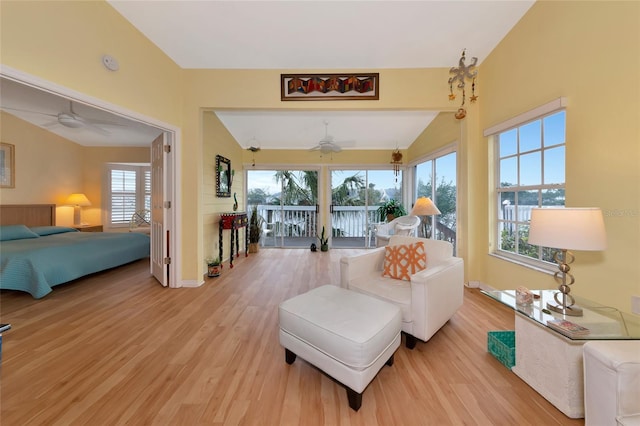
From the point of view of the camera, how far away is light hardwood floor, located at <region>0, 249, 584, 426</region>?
1.19m

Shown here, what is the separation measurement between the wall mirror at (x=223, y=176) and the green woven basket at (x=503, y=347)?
4052mm

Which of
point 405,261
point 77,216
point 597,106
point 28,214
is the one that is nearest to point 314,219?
point 405,261

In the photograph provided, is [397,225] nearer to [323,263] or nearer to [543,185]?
[323,263]

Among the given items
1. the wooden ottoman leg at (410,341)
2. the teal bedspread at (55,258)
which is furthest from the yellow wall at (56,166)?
the wooden ottoman leg at (410,341)

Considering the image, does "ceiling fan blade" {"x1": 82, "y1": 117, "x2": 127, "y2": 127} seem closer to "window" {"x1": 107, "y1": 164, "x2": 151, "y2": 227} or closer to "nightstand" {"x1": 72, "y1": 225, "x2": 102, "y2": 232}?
"window" {"x1": 107, "y1": 164, "x2": 151, "y2": 227}

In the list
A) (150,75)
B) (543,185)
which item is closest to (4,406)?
(150,75)

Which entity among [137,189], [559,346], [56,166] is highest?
[56,166]

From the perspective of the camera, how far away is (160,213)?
3.09 metres

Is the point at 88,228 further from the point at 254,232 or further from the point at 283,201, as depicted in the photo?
the point at 283,201

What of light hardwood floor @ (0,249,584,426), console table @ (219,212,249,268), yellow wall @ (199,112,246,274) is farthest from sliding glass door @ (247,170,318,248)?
light hardwood floor @ (0,249,584,426)

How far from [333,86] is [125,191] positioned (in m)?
5.66

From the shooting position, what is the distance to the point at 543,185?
2.22 metres

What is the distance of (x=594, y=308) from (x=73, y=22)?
4.41 meters

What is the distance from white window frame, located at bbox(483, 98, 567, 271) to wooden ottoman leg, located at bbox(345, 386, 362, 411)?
2.23 m
